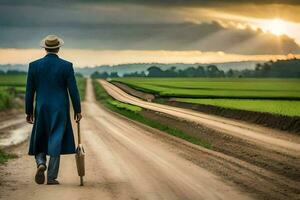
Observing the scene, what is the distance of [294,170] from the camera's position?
15.2m

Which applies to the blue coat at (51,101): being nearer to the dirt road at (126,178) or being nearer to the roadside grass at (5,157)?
the dirt road at (126,178)

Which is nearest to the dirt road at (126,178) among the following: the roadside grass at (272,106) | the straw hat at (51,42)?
the straw hat at (51,42)

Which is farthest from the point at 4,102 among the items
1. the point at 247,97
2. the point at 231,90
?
the point at 231,90

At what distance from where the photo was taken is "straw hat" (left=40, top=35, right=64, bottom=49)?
11.3 metres

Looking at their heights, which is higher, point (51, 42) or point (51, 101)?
point (51, 42)

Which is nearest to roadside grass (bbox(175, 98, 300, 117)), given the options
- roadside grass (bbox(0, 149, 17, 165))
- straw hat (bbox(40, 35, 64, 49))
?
roadside grass (bbox(0, 149, 17, 165))

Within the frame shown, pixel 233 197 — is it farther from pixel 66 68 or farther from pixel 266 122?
pixel 266 122

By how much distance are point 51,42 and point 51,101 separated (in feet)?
3.23

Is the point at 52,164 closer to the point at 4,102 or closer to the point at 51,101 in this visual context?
the point at 51,101

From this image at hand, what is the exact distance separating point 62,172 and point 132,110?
31.5m

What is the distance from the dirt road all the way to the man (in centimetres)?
62

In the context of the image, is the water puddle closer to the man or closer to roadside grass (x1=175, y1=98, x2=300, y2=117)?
the man

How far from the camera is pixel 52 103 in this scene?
36.9 ft

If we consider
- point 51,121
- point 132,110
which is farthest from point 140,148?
point 132,110
